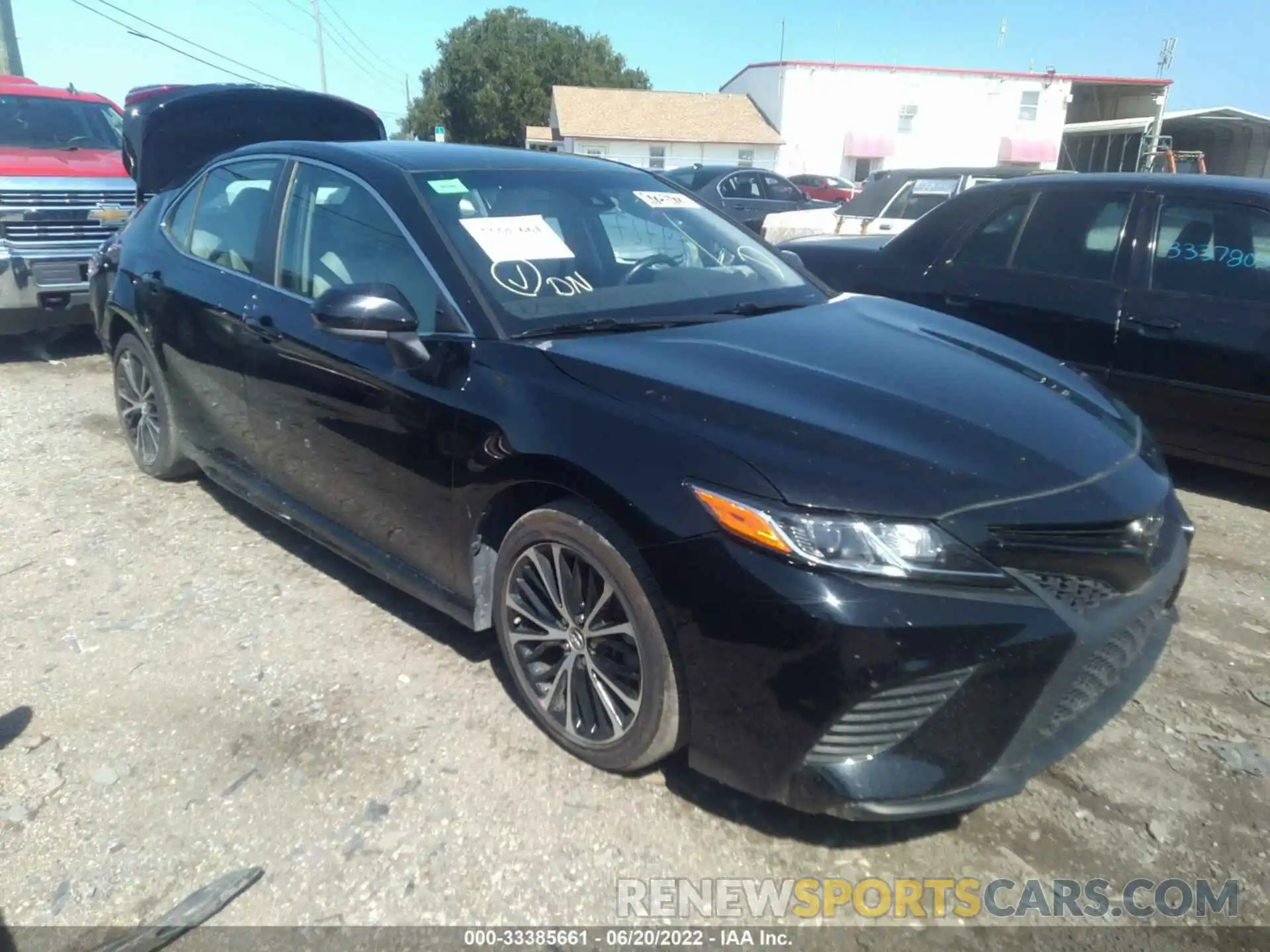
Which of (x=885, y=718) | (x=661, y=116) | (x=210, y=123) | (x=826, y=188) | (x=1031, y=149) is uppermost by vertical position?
(x=661, y=116)

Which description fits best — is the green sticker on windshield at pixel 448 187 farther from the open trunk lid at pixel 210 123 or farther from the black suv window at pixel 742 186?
the black suv window at pixel 742 186

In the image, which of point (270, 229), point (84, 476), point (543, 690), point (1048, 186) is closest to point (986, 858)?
point (543, 690)

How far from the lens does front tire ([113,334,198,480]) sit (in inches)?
180

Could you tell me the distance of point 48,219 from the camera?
7105 millimetres

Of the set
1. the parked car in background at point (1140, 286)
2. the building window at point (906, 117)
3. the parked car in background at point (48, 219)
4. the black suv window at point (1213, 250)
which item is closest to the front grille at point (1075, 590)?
the parked car in background at point (1140, 286)

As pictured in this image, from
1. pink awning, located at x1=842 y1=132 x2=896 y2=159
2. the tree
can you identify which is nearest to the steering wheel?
pink awning, located at x1=842 y1=132 x2=896 y2=159

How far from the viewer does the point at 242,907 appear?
228 cm

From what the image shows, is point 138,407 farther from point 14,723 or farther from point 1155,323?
point 1155,323

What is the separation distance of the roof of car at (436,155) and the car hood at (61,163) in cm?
449

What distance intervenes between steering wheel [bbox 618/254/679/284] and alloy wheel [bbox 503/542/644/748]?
1112 mm

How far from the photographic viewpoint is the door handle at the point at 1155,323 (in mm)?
4680

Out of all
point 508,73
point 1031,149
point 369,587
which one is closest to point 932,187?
point 369,587

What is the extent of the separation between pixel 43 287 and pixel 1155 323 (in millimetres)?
7281

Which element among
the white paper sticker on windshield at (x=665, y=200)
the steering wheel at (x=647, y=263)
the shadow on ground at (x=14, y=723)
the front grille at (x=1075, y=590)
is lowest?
the shadow on ground at (x=14, y=723)
